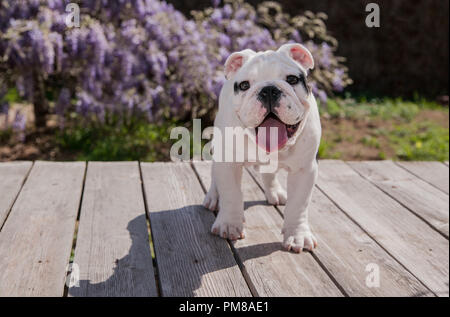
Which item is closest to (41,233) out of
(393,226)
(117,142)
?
(393,226)

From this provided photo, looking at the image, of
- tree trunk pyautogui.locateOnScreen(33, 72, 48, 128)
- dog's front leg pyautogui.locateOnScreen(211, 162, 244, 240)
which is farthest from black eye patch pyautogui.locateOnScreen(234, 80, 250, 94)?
tree trunk pyautogui.locateOnScreen(33, 72, 48, 128)

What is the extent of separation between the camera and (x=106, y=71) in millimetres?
4684

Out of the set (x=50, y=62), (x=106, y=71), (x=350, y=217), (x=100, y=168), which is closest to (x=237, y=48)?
(x=106, y=71)

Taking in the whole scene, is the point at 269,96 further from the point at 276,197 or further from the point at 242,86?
the point at 276,197

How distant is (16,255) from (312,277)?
131 cm

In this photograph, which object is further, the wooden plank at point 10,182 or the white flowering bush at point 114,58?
the white flowering bush at point 114,58

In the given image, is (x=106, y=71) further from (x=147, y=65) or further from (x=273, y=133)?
(x=273, y=133)

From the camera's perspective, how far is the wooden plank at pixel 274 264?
2.18 metres

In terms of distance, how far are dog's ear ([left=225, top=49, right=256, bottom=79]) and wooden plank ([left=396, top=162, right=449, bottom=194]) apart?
6.34ft

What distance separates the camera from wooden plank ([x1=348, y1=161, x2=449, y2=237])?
3.08m

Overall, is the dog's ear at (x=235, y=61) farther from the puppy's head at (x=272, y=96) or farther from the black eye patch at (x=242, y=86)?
the black eye patch at (x=242, y=86)

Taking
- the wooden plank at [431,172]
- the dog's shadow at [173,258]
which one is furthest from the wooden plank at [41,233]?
the wooden plank at [431,172]

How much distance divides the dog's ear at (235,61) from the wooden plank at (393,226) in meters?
1.14

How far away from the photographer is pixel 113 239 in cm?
256
